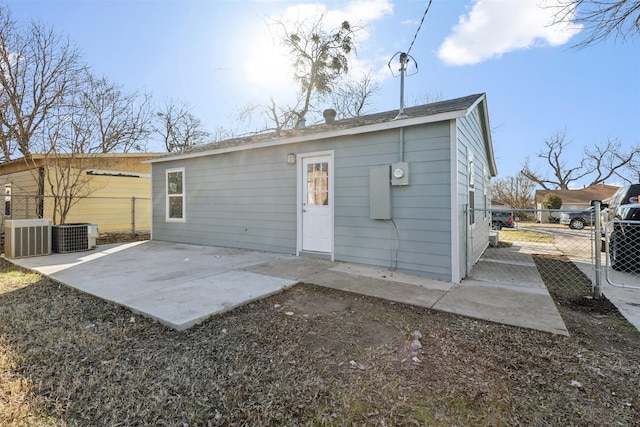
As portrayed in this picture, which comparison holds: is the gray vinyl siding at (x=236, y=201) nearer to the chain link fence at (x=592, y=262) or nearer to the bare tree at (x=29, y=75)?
the chain link fence at (x=592, y=262)

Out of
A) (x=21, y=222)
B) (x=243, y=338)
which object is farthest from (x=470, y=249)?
(x=21, y=222)

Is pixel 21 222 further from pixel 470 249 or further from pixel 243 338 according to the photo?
pixel 470 249

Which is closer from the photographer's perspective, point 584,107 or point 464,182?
point 464,182

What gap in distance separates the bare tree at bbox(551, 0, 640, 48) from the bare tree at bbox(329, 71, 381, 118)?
38.3ft

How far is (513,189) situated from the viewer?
2988cm

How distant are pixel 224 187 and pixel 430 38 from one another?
5503mm

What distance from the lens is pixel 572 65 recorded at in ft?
25.2

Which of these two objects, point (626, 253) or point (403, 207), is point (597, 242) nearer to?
point (403, 207)

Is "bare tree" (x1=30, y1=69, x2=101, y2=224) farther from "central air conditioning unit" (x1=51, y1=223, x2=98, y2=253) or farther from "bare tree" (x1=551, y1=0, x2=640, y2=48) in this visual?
"bare tree" (x1=551, y1=0, x2=640, y2=48)

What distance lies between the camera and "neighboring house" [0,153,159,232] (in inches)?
376

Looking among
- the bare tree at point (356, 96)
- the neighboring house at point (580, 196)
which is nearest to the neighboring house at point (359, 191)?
the bare tree at point (356, 96)

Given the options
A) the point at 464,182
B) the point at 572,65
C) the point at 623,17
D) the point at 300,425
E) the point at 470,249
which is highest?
the point at 572,65

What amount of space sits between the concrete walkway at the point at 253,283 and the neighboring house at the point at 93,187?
4.88 m

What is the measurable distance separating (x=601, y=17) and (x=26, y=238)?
1109 centimetres
